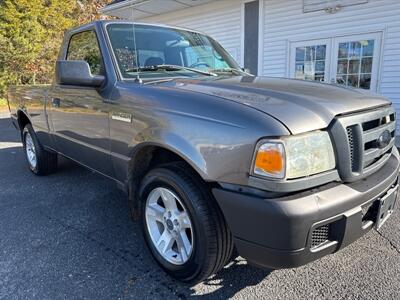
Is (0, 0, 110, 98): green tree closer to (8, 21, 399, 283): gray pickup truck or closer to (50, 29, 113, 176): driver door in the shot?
(50, 29, 113, 176): driver door

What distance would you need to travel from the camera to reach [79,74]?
2.67 m

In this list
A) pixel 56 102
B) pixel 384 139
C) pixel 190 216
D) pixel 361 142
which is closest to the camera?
pixel 361 142

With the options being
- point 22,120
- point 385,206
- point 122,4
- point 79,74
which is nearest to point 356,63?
point 385,206

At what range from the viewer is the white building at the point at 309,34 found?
22.3ft

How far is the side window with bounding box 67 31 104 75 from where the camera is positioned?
9.75 ft

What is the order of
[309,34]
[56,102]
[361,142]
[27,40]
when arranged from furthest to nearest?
[27,40]
[309,34]
[56,102]
[361,142]

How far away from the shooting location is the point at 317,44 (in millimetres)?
7656

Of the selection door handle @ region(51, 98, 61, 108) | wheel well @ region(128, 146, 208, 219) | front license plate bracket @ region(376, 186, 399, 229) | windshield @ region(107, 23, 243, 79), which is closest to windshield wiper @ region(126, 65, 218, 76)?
windshield @ region(107, 23, 243, 79)

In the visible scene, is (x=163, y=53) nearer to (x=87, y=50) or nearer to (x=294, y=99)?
(x=87, y=50)

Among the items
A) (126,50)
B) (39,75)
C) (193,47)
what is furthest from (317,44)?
(39,75)

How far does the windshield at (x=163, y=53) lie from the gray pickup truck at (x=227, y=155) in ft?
0.05

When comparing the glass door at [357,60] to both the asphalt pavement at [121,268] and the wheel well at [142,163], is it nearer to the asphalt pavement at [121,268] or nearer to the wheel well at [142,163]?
the asphalt pavement at [121,268]

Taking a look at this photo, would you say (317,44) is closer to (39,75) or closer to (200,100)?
(200,100)

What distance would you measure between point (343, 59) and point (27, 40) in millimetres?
13365
